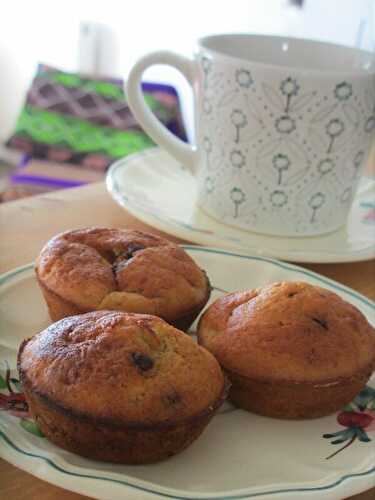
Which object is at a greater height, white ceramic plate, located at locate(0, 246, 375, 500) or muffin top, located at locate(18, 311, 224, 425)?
muffin top, located at locate(18, 311, 224, 425)

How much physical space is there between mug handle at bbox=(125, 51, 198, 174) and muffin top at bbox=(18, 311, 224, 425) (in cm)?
38

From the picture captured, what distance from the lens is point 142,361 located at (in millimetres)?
387

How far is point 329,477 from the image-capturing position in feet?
1.23

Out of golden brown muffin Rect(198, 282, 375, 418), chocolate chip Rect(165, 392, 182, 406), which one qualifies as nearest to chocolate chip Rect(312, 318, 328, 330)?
golden brown muffin Rect(198, 282, 375, 418)

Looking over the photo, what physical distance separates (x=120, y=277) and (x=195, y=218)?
0.26 metres

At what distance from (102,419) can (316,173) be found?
41cm

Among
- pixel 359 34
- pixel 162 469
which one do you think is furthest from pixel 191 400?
pixel 359 34

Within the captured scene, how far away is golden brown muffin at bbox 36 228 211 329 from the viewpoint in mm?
473

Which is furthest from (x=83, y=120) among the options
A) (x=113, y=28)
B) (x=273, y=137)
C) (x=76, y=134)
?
(x=273, y=137)

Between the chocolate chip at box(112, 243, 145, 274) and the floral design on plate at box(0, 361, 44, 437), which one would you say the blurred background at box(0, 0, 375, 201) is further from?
the floral design on plate at box(0, 361, 44, 437)

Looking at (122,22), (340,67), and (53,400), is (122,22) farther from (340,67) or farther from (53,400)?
(53,400)

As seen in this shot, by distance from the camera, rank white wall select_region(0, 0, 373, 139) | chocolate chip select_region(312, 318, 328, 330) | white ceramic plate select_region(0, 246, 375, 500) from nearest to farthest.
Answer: white ceramic plate select_region(0, 246, 375, 500)
chocolate chip select_region(312, 318, 328, 330)
white wall select_region(0, 0, 373, 139)

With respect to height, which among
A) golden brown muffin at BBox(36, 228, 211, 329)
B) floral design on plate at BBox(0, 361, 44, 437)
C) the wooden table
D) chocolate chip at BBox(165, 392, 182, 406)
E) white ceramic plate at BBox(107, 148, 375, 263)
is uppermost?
golden brown muffin at BBox(36, 228, 211, 329)

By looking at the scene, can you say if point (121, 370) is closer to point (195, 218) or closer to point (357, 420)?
point (357, 420)
